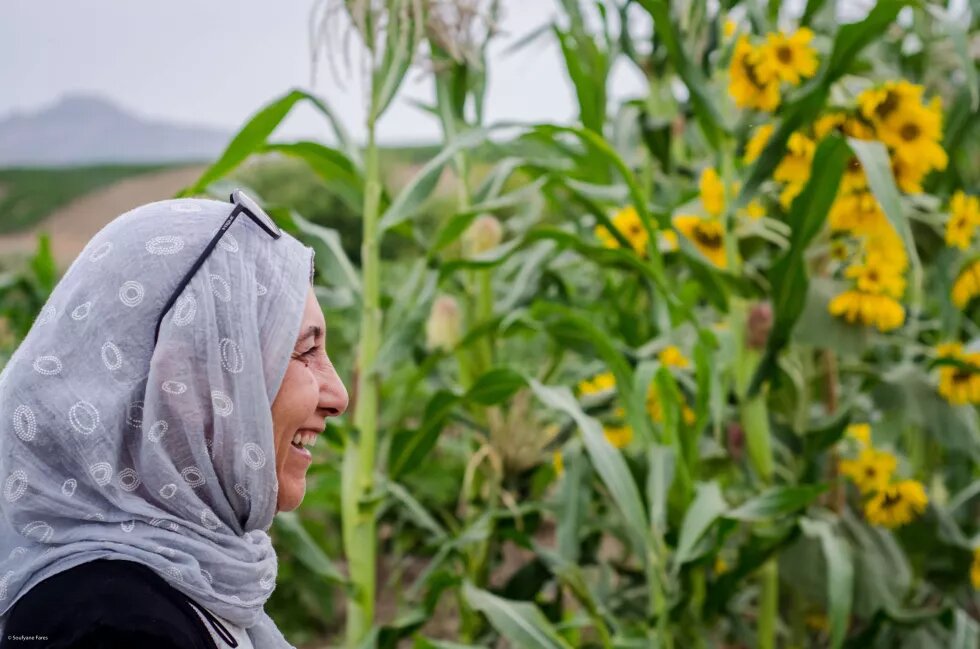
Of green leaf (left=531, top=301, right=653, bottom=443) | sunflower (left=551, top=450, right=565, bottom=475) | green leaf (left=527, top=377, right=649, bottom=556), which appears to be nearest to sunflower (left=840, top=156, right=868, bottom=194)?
green leaf (left=531, top=301, right=653, bottom=443)

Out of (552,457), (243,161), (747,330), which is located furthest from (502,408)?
(243,161)

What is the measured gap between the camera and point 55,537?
82cm

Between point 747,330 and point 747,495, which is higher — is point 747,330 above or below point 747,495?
above

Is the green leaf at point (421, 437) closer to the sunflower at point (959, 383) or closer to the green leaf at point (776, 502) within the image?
the green leaf at point (776, 502)

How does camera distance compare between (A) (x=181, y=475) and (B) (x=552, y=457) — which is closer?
(A) (x=181, y=475)

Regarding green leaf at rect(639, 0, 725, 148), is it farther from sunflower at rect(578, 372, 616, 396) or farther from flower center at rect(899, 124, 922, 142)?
sunflower at rect(578, 372, 616, 396)

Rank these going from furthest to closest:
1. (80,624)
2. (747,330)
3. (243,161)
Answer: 1. (747,330)
2. (243,161)
3. (80,624)

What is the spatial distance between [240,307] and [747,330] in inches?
49.5

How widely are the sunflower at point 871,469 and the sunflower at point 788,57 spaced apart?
69 cm

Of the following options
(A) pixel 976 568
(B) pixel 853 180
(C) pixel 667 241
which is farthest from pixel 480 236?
(A) pixel 976 568

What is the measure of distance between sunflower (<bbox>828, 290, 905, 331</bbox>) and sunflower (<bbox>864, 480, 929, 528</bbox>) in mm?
346

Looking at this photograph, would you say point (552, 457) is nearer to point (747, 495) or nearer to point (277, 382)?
point (747, 495)

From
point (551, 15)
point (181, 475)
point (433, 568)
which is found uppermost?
point (551, 15)

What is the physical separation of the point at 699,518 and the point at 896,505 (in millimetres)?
586
